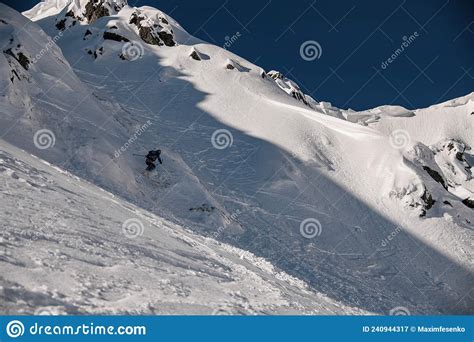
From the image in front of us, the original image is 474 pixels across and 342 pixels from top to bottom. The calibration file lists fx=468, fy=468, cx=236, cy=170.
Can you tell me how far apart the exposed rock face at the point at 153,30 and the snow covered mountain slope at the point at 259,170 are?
1.96 meters

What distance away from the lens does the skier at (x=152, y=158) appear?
20.7 metres

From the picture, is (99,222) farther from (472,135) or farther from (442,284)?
(472,135)

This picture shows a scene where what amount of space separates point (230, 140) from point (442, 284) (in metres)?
15.1

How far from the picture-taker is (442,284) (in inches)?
936

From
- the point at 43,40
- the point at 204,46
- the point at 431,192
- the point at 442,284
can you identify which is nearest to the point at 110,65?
the point at 204,46

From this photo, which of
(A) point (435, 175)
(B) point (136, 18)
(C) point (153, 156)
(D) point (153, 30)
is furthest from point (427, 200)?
(B) point (136, 18)

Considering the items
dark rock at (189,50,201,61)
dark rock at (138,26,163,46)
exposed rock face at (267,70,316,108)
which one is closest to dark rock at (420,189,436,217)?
exposed rock face at (267,70,316,108)

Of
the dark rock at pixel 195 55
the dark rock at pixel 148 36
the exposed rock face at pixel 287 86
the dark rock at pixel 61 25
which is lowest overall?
the dark rock at pixel 61 25

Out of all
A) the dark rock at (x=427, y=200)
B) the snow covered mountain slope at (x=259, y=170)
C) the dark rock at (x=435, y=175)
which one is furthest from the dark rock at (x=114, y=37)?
the dark rock at (x=427, y=200)

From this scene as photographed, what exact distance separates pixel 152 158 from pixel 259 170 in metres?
8.58

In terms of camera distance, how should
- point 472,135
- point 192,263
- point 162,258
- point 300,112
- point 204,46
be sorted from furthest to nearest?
point 472,135 < point 204,46 < point 300,112 < point 192,263 < point 162,258

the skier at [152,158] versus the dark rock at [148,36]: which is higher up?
the dark rock at [148,36]

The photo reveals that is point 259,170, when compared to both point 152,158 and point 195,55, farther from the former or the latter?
point 195,55

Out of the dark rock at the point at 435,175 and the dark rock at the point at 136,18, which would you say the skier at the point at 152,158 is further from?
the dark rock at the point at 136,18
